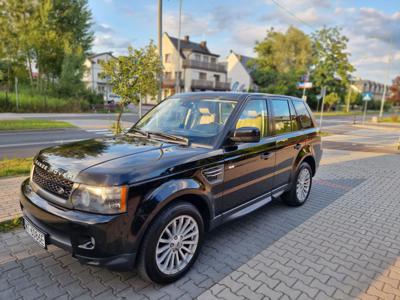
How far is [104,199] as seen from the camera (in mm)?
2266

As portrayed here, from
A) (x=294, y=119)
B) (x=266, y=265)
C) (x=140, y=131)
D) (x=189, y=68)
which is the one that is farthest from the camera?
(x=189, y=68)

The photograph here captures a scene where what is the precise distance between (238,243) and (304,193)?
85.0 inches

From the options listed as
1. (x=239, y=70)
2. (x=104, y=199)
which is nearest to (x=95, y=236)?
(x=104, y=199)

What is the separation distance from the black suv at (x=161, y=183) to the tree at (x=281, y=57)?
4559cm

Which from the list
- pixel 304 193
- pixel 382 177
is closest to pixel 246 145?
pixel 304 193

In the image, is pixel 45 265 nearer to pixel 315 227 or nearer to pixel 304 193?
pixel 315 227

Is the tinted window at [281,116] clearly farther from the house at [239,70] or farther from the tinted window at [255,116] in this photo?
the house at [239,70]

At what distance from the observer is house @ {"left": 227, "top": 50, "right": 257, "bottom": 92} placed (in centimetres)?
5132

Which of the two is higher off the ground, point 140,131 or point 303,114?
point 303,114

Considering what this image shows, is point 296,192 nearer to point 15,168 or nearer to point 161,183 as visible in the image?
point 161,183

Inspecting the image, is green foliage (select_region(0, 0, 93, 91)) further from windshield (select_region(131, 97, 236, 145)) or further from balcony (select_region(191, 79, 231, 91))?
windshield (select_region(131, 97, 236, 145))

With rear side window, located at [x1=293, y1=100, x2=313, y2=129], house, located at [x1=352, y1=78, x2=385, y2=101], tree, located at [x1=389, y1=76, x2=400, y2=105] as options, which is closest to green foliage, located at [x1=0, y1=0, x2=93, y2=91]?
rear side window, located at [x1=293, y1=100, x2=313, y2=129]

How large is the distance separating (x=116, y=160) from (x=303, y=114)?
12.3 feet

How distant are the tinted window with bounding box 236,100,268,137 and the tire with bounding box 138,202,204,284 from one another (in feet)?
4.17
